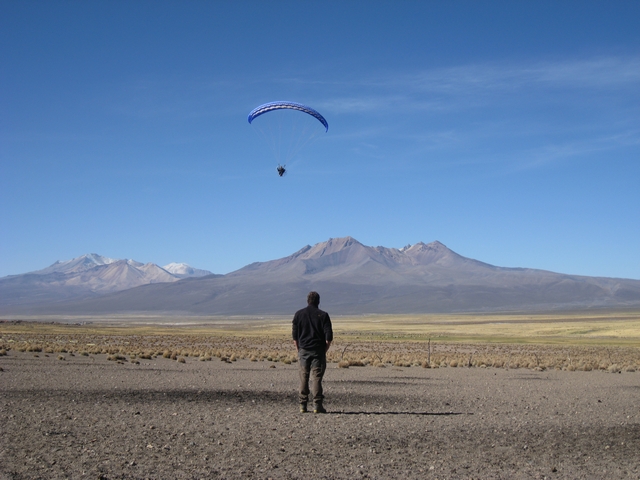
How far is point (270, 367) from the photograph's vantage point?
22797 mm

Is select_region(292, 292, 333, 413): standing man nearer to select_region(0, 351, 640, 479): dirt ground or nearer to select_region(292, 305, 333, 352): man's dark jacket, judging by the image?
select_region(292, 305, 333, 352): man's dark jacket

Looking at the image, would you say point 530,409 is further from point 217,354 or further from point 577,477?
point 217,354

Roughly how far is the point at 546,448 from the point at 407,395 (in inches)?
229

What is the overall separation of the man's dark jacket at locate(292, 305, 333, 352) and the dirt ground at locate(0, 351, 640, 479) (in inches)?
43.2

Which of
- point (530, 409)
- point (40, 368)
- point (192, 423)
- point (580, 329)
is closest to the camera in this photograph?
point (192, 423)

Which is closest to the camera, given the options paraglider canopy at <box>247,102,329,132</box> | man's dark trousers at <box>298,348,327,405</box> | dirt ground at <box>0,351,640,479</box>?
dirt ground at <box>0,351,640,479</box>

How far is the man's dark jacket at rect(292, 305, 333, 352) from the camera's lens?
10.3m

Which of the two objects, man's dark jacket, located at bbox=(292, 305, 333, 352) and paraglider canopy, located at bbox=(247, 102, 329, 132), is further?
paraglider canopy, located at bbox=(247, 102, 329, 132)

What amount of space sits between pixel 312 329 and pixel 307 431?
2025mm

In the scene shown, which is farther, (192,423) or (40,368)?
(40,368)

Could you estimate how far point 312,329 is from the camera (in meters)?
10.3

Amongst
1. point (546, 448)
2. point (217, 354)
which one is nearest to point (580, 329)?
point (217, 354)

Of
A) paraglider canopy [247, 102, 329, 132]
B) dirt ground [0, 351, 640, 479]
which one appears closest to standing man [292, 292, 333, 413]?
dirt ground [0, 351, 640, 479]

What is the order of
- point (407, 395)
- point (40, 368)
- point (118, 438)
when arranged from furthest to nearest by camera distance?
point (40, 368) → point (407, 395) → point (118, 438)
